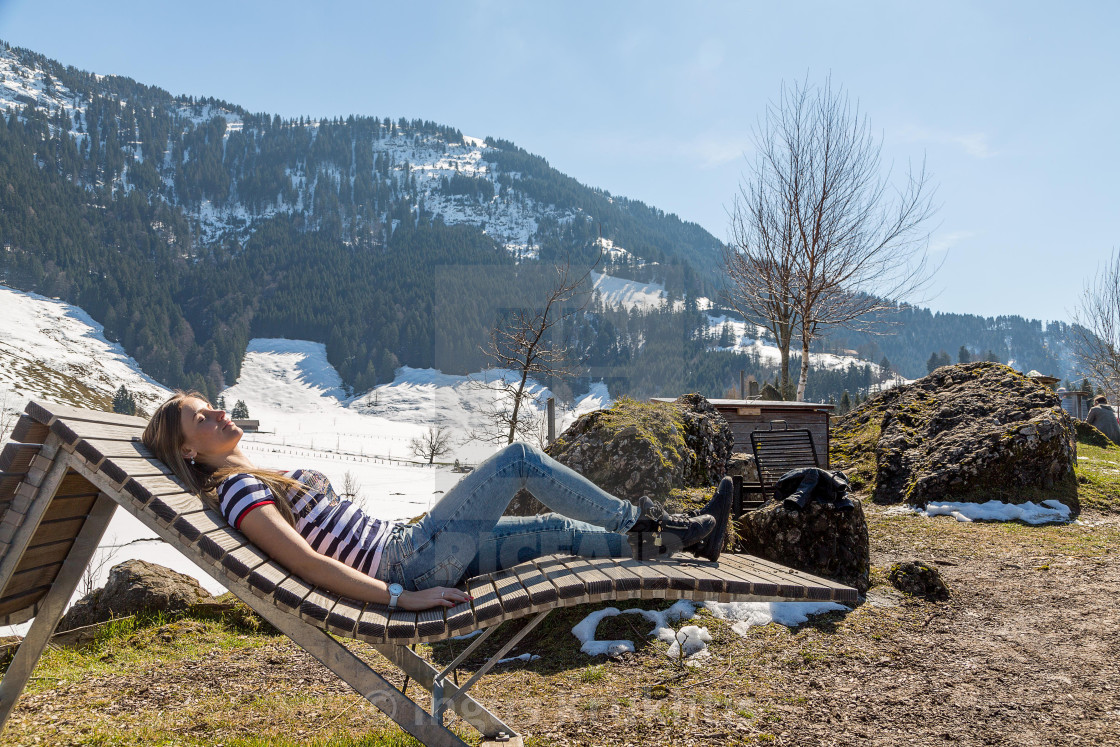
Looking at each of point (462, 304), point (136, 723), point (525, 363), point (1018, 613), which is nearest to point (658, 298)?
point (525, 363)

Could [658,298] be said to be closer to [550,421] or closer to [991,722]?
[550,421]

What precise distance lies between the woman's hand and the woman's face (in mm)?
900

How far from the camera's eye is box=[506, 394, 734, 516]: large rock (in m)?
4.77

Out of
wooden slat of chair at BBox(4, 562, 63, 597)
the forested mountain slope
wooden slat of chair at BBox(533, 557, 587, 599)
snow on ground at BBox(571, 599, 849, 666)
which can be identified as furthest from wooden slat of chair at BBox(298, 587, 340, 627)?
the forested mountain slope

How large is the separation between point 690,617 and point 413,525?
6.10ft

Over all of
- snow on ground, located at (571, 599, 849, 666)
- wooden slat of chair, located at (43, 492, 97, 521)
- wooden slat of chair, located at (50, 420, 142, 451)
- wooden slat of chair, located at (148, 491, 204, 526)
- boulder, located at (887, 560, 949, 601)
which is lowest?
snow on ground, located at (571, 599, 849, 666)

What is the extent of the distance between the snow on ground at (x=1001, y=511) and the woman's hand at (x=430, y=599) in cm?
629

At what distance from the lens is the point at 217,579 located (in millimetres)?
1858

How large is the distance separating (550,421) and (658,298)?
8.70 feet

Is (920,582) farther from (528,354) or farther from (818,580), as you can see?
(528,354)

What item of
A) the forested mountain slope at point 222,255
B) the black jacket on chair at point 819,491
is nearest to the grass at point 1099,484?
the black jacket on chair at point 819,491

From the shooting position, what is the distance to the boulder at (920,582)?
391cm

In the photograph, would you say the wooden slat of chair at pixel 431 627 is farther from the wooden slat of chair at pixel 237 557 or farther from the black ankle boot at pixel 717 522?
the black ankle boot at pixel 717 522

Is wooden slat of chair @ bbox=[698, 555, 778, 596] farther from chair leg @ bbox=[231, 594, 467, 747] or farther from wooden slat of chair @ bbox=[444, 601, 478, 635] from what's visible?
chair leg @ bbox=[231, 594, 467, 747]
